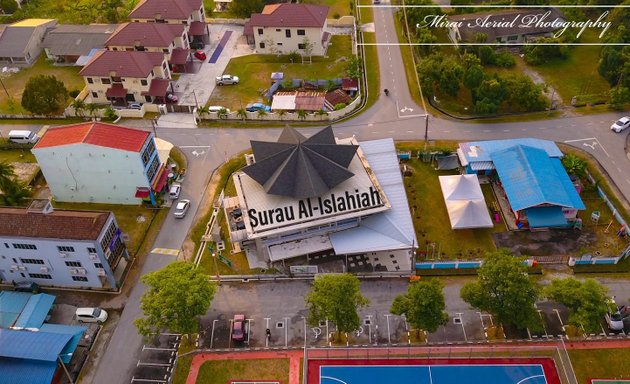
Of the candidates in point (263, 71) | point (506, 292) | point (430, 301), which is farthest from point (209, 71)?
point (506, 292)

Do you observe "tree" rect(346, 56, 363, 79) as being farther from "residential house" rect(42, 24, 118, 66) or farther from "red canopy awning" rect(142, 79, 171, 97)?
"residential house" rect(42, 24, 118, 66)

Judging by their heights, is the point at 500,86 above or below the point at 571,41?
below

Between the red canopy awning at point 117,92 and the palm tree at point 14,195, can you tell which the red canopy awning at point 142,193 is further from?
the red canopy awning at point 117,92

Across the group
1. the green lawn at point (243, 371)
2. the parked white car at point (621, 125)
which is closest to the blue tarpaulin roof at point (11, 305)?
the green lawn at point (243, 371)

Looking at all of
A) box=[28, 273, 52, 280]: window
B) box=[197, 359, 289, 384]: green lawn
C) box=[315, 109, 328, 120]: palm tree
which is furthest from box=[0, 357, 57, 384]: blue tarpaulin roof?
Answer: box=[315, 109, 328, 120]: palm tree

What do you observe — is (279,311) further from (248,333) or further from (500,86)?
(500,86)

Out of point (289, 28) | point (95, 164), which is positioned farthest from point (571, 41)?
point (95, 164)
